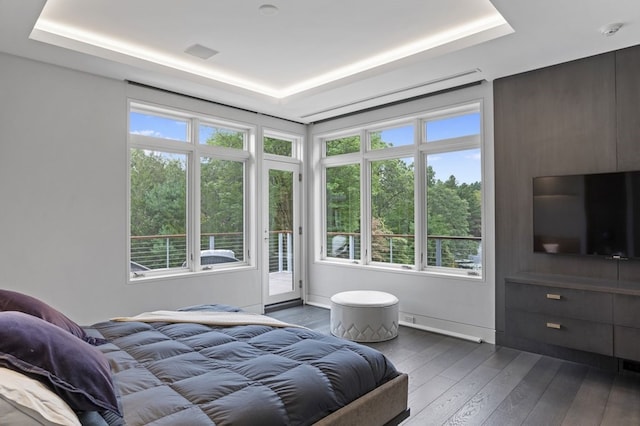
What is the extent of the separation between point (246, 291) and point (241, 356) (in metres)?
2.99

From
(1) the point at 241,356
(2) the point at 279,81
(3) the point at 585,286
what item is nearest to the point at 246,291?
(2) the point at 279,81

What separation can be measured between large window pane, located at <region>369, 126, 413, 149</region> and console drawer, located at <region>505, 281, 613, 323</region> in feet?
7.11

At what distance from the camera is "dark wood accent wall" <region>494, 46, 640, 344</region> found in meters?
3.22

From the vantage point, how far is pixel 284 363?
1913 millimetres

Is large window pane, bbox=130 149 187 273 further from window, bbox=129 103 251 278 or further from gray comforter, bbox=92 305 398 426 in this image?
gray comforter, bbox=92 305 398 426

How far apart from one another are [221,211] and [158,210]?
79 centimetres

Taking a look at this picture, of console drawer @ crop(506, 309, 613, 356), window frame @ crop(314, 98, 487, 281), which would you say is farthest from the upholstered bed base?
window frame @ crop(314, 98, 487, 281)

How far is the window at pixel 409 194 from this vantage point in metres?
4.23

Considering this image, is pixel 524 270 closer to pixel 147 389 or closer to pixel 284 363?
pixel 284 363

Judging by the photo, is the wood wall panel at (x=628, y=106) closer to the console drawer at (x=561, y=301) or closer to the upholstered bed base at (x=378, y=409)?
the console drawer at (x=561, y=301)

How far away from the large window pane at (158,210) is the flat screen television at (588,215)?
378 cm

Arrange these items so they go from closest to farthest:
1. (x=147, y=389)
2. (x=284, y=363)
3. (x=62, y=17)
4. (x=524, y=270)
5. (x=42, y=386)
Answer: (x=42, y=386), (x=147, y=389), (x=284, y=363), (x=62, y=17), (x=524, y=270)

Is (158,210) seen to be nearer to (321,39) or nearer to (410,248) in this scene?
(321,39)

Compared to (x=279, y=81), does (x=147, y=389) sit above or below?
below
